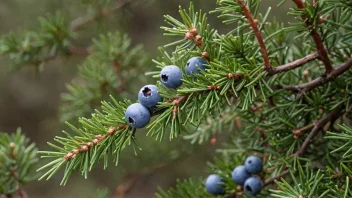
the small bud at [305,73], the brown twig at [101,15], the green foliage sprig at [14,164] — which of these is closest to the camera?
the small bud at [305,73]

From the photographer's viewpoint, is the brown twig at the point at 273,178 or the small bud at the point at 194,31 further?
the brown twig at the point at 273,178

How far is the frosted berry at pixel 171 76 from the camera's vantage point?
0.74 m

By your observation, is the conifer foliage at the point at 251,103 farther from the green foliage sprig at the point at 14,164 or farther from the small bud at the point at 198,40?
the green foliage sprig at the point at 14,164

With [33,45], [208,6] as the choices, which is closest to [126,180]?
[33,45]

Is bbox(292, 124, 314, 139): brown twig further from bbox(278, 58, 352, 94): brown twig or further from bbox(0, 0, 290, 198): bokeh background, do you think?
bbox(0, 0, 290, 198): bokeh background

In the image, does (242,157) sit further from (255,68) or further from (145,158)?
(145,158)

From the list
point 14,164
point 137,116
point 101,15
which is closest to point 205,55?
point 137,116

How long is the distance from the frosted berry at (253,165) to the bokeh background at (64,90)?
1.40 feet

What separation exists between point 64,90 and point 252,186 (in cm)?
321

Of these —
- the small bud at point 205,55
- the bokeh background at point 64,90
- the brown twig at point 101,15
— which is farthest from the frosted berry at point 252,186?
the brown twig at point 101,15

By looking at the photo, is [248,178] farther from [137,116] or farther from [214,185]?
[137,116]

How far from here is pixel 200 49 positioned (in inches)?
31.2

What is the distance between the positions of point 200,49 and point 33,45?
103 centimetres

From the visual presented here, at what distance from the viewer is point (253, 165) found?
956 millimetres
